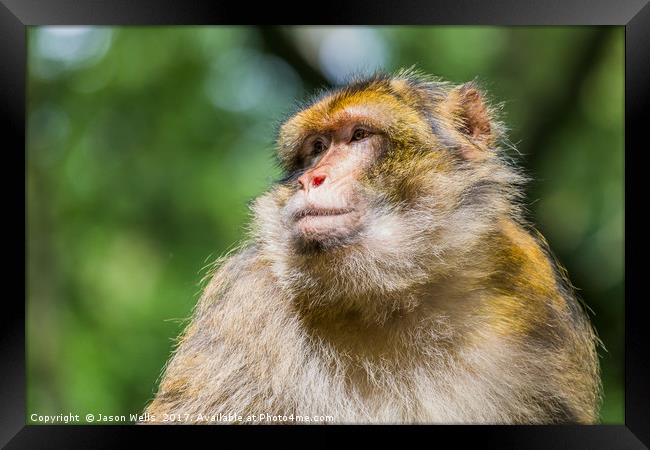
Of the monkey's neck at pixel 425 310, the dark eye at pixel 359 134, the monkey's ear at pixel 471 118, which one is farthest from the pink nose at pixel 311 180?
the monkey's ear at pixel 471 118

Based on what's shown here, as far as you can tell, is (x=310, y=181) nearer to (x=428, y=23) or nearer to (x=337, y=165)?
(x=337, y=165)

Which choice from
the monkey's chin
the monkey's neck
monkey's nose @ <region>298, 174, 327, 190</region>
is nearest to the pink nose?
monkey's nose @ <region>298, 174, 327, 190</region>

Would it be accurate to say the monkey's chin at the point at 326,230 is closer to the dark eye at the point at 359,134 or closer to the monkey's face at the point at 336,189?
the monkey's face at the point at 336,189

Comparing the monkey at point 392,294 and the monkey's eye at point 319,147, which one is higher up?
the monkey's eye at point 319,147

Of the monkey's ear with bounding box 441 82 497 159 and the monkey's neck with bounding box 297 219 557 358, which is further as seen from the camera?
the monkey's ear with bounding box 441 82 497 159

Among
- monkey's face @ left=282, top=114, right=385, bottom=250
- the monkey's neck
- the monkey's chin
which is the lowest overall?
the monkey's neck

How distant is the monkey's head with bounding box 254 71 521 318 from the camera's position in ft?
10.2

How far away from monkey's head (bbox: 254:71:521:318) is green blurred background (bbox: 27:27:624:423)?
0.33 metres

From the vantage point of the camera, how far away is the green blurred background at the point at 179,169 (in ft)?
12.3

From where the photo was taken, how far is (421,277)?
319 centimetres

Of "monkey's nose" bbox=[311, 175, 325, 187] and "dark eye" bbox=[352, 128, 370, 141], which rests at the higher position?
"dark eye" bbox=[352, 128, 370, 141]

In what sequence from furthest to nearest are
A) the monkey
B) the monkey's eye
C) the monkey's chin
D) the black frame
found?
the monkey's eye → the black frame → the monkey → the monkey's chin

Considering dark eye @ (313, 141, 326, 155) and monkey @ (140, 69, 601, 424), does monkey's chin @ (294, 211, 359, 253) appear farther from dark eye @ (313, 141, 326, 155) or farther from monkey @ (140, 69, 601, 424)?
dark eye @ (313, 141, 326, 155)
